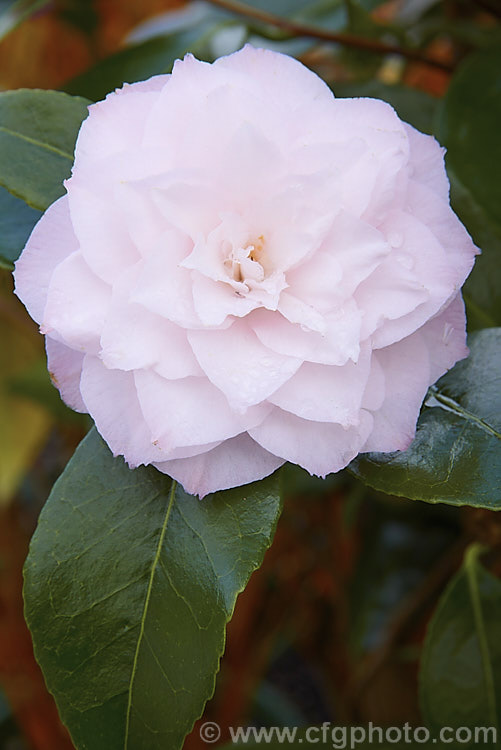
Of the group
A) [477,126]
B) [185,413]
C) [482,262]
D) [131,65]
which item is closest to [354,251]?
[185,413]

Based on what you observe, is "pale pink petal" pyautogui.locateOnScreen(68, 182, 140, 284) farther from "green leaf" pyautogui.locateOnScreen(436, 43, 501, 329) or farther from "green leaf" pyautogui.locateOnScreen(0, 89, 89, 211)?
"green leaf" pyautogui.locateOnScreen(436, 43, 501, 329)

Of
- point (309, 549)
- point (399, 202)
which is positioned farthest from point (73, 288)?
point (309, 549)

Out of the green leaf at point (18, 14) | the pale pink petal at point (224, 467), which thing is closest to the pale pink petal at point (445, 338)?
the pale pink petal at point (224, 467)

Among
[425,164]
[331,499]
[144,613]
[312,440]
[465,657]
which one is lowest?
[331,499]

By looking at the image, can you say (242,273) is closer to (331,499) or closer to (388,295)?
(388,295)

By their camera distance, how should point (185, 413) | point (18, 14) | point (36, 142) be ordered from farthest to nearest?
point (18, 14) → point (36, 142) → point (185, 413)

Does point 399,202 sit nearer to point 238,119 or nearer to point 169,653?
point 238,119
